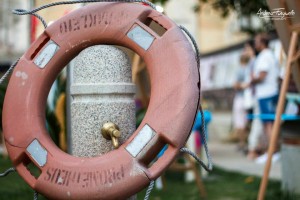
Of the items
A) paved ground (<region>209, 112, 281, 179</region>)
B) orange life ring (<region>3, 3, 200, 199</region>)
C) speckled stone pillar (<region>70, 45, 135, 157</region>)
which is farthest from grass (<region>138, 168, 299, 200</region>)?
orange life ring (<region>3, 3, 200, 199</region>)

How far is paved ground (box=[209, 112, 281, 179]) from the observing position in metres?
6.70

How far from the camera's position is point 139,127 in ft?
8.14

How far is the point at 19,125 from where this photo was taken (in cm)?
266

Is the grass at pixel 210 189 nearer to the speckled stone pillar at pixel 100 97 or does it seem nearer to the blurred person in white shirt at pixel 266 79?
the blurred person in white shirt at pixel 266 79

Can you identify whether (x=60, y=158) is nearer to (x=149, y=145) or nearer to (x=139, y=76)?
(x=149, y=145)

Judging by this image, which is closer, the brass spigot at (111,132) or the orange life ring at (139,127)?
the orange life ring at (139,127)

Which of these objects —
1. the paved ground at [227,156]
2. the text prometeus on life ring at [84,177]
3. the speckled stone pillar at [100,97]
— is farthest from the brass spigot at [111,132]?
the paved ground at [227,156]

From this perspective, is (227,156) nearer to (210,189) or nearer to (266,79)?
(266,79)

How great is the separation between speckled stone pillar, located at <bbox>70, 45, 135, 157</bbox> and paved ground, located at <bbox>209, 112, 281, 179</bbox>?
142 inches

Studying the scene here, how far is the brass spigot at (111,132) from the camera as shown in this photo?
2.56m

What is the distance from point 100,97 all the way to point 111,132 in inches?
6.8

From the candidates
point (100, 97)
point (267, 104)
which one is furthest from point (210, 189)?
point (100, 97)

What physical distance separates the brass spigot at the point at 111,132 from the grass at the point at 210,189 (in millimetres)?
1846

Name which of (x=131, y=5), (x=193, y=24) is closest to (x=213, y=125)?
(x=193, y=24)
